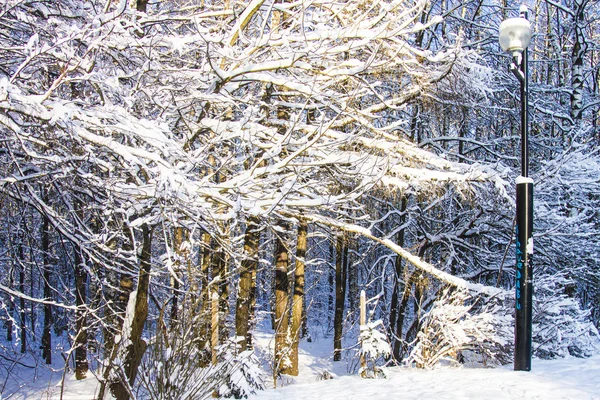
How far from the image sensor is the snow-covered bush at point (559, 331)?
7.25 meters

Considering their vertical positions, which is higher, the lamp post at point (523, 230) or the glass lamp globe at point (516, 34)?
the glass lamp globe at point (516, 34)

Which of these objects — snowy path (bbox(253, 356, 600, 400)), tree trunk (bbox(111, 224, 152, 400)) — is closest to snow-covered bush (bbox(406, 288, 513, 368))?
snowy path (bbox(253, 356, 600, 400))

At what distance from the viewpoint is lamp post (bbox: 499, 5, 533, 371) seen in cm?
488

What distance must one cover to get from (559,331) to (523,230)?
10.1 ft

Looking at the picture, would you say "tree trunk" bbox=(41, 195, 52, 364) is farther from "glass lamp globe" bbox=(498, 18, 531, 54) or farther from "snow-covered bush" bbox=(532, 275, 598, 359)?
"snow-covered bush" bbox=(532, 275, 598, 359)

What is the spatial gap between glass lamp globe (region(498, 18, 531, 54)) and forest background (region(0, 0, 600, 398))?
2.85 feet

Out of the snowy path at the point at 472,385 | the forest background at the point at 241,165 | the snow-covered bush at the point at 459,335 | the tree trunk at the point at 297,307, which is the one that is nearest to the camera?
the forest background at the point at 241,165

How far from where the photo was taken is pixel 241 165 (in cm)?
877

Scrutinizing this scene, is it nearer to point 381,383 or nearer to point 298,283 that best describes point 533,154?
point 298,283

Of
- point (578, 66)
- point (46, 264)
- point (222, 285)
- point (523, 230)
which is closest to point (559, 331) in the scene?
point (523, 230)

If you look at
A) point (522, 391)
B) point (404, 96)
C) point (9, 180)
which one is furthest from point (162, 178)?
point (404, 96)

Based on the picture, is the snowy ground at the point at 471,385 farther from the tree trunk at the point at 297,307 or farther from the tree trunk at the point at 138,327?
the tree trunk at the point at 297,307

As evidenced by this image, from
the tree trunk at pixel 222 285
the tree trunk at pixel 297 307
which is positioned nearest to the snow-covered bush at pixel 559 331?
the tree trunk at pixel 222 285

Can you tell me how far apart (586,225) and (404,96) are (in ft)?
16.3
